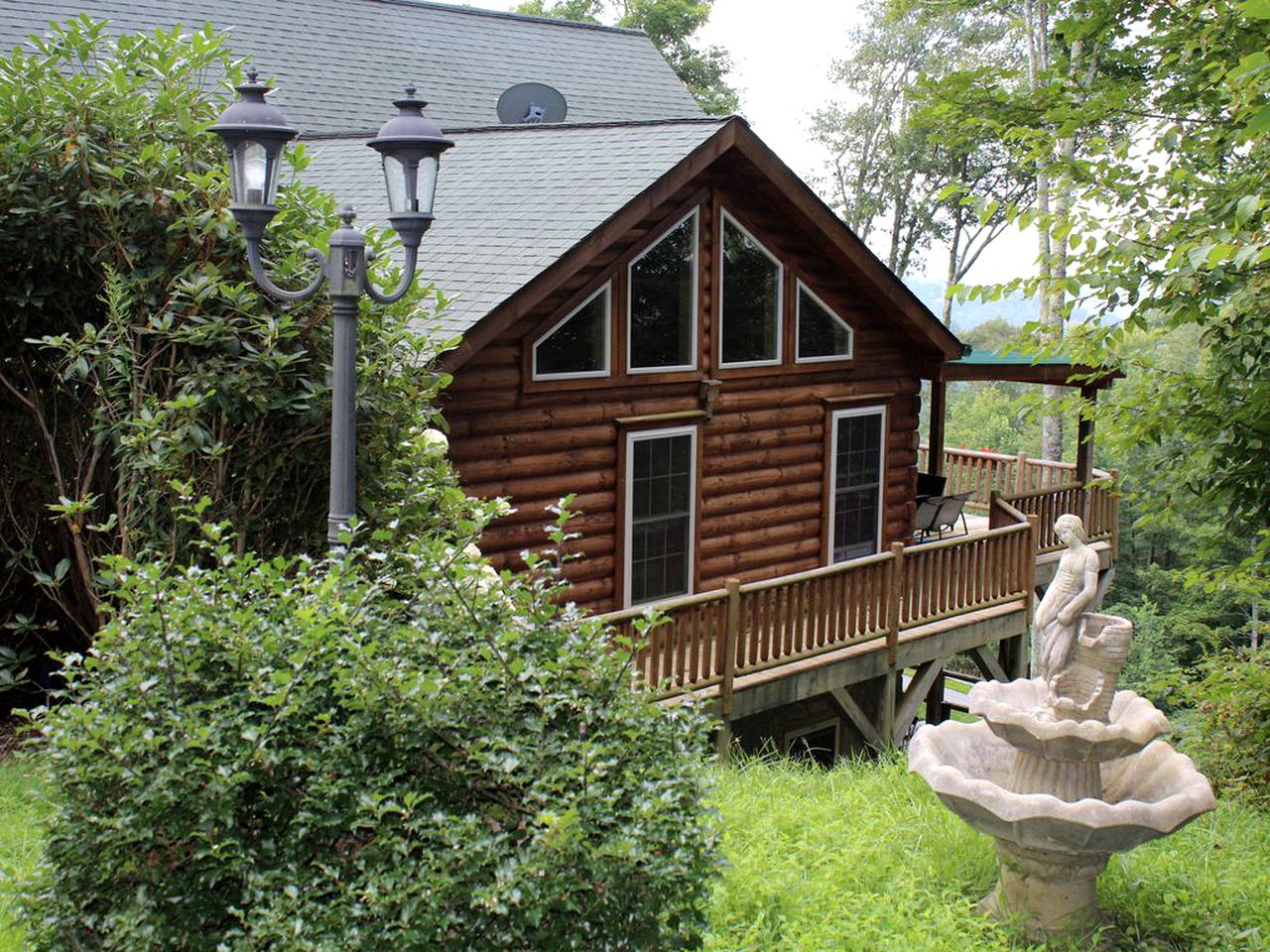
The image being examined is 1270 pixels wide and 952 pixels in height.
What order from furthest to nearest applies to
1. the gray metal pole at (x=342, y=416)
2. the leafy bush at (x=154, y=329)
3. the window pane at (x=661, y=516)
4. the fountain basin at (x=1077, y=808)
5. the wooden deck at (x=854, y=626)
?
the window pane at (x=661, y=516) → the wooden deck at (x=854, y=626) → the leafy bush at (x=154, y=329) → the gray metal pole at (x=342, y=416) → the fountain basin at (x=1077, y=808)

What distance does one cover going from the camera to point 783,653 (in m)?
11.6

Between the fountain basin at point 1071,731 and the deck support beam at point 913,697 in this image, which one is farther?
the deck support beam at point 913,697

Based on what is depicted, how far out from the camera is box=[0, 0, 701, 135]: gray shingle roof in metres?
18.2

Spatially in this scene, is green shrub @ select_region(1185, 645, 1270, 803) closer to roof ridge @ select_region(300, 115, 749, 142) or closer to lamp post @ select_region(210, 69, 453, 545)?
roof ridge @ select_region(300, 115, 749, 142)

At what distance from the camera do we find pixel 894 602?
12.4 m

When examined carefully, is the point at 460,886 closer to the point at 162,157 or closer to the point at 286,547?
the point at 286,547

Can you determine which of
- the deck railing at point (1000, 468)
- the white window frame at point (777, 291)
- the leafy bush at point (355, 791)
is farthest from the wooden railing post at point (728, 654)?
the deck railing at point (1000, 468)


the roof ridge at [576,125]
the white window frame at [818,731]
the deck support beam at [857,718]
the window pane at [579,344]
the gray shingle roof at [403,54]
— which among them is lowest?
the white window frame at [818,731]

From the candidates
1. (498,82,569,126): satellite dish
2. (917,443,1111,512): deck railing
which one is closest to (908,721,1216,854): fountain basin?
(917,443,1111,512): deck railing

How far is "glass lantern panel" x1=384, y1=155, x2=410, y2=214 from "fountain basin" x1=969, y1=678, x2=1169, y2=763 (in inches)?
143

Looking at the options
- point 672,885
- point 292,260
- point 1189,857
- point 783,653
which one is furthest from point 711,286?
point 672,885

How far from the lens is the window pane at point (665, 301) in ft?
40.8

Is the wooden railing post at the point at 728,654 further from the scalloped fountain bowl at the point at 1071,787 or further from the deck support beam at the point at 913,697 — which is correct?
the scalloped fountain bowl at the point at 1071,787

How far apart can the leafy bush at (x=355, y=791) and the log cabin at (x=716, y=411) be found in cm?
581
